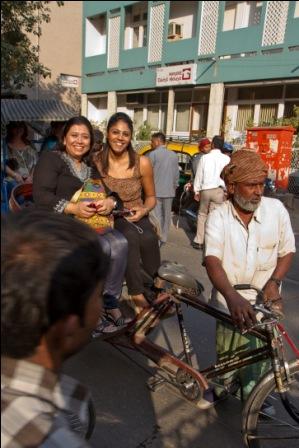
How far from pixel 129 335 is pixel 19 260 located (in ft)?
7.27

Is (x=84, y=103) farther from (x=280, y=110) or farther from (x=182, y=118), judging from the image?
(x=280, y=110)

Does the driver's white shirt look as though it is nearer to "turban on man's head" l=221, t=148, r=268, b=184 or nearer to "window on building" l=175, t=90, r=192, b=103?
"turban on man's head" l=221, t=148, r=268, b=184

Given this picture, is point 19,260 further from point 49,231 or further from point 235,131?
point 235,131

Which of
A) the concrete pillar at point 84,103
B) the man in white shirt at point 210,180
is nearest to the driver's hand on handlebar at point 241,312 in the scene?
the man in white shirt at point 210,180

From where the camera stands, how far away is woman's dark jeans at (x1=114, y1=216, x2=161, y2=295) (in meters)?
3.05

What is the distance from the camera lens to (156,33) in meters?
19.6

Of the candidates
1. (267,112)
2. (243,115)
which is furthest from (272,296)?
(243,115)

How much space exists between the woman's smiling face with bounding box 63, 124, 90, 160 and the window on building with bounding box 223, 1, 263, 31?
15.5m

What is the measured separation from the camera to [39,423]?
0.83 metres

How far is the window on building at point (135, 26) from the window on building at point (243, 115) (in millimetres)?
6801

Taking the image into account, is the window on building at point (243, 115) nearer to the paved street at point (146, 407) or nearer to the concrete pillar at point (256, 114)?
the concrete pillar at point (256, 114)

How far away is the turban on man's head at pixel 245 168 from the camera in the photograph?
89.5 inches

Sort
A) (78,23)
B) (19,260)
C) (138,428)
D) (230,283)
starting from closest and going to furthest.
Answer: (19,260), (230,283), (138,428), (78,23)

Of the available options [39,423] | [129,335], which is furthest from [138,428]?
[39,423]
